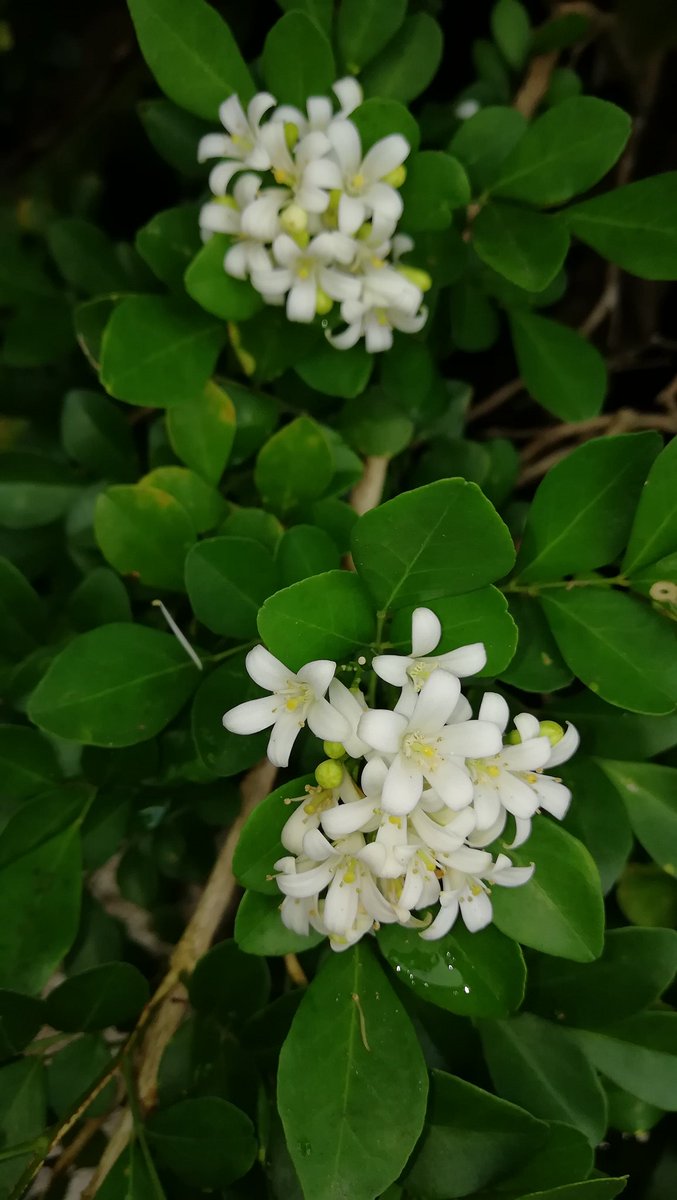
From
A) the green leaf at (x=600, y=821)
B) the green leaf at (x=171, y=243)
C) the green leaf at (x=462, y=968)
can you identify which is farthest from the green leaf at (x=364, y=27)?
the green leaf at (x=462, y=968)

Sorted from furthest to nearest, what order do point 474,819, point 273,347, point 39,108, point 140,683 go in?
point 39,108, point 273,347, point 140,683, point 474,819

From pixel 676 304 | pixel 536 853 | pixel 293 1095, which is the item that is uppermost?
pixel 676 304

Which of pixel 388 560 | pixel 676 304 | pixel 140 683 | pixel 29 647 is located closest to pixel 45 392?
pixel 29 647

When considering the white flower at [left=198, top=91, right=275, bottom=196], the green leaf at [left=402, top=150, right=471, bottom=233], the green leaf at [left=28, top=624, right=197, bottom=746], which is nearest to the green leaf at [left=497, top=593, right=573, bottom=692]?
the green leaf at [left=28, top=624, right=197, bottom=746]

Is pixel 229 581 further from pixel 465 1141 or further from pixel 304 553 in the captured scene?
pixel 465 1141

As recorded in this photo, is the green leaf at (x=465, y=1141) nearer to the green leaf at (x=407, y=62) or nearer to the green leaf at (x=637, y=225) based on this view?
the green leaf at (x=637, y=225)

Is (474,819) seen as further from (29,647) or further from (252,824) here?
(29,647)

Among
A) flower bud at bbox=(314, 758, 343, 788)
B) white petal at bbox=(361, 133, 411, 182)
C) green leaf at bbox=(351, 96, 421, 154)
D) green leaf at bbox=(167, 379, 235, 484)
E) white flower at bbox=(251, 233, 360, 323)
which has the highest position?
green leaf at bbox=(351, 96, 421, 154)

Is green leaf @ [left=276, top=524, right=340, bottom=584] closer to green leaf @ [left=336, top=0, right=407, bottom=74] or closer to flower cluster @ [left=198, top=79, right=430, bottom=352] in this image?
flower cluster @ [left=198, top=79, right=430, bottom=352]

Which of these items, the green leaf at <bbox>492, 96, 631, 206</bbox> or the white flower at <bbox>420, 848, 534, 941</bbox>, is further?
the green leaf at <bbox>492, 96, 631, 206</bbox>
